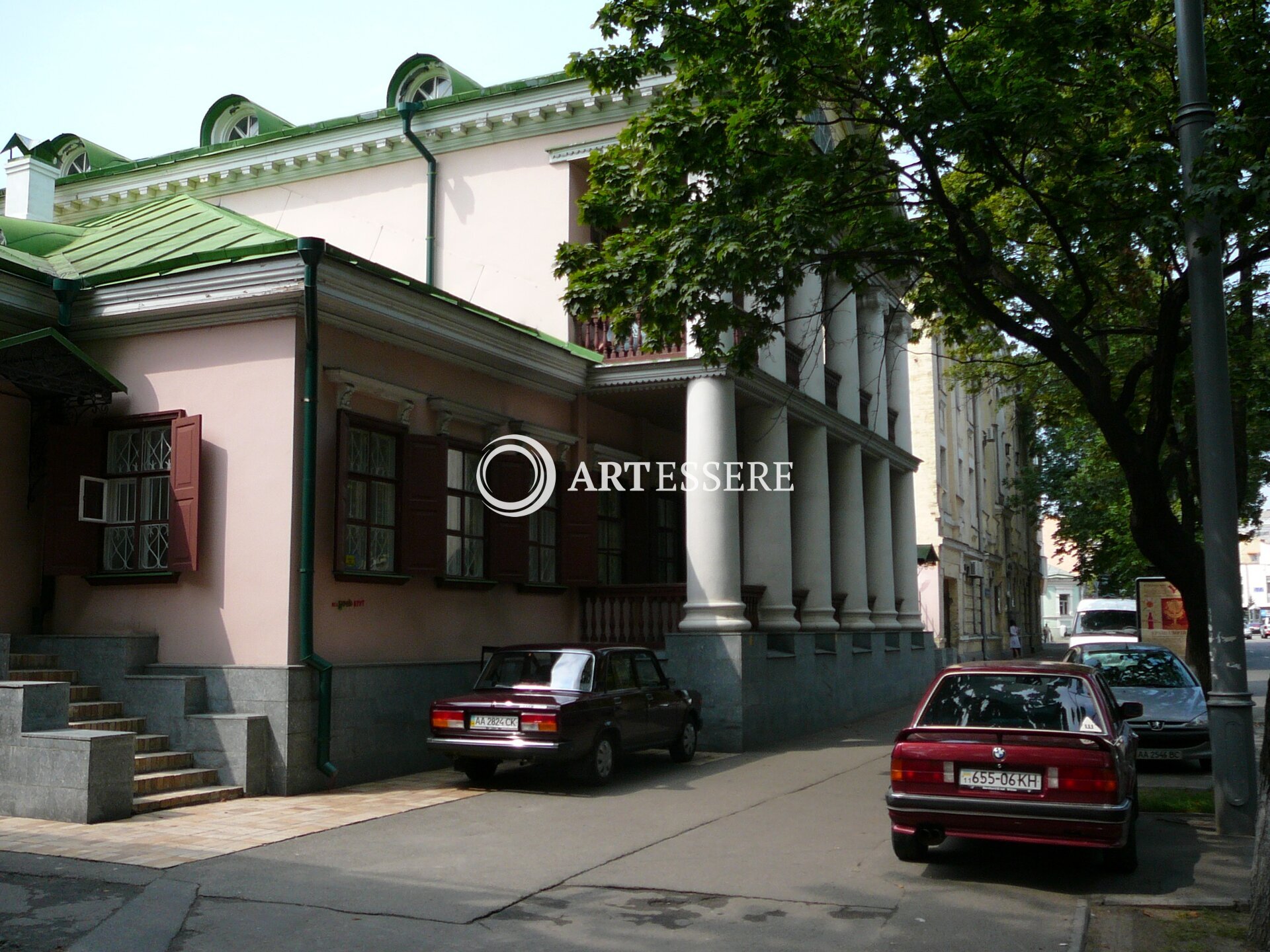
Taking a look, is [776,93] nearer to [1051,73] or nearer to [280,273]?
[1051,73]

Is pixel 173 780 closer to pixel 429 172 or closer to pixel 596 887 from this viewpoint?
pixel 596 887

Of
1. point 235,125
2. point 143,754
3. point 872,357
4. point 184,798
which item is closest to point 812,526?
point 872,357

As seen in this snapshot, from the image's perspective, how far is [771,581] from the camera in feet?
65.2

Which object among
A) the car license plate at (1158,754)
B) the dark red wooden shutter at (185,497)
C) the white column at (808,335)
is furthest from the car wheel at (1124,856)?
the white column at (808,335)

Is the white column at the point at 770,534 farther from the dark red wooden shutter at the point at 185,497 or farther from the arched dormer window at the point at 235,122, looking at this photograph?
the arched dormer window at the point at 235,122

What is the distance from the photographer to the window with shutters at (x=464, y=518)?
15789 mm

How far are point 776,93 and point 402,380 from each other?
583 cm

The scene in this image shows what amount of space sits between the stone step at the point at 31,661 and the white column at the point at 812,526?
13.0m

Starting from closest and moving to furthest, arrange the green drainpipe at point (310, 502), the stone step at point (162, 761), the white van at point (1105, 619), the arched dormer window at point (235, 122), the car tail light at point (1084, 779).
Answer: the car tail light at point (1084, 779) < the stone step at point (162, 761) < the green drainpipe at point (310, 502) < the arched dormer window at point (235, 122) < the white van at point (1105, 619)

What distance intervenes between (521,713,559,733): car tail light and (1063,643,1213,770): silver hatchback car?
6512 millimetres

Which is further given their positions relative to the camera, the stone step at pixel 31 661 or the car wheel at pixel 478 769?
the car wheel at pixel 478 769

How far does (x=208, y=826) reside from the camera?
10398mm

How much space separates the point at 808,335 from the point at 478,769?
488 inches

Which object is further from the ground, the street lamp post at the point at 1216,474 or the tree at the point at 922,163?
the tree at the point at 922,163
